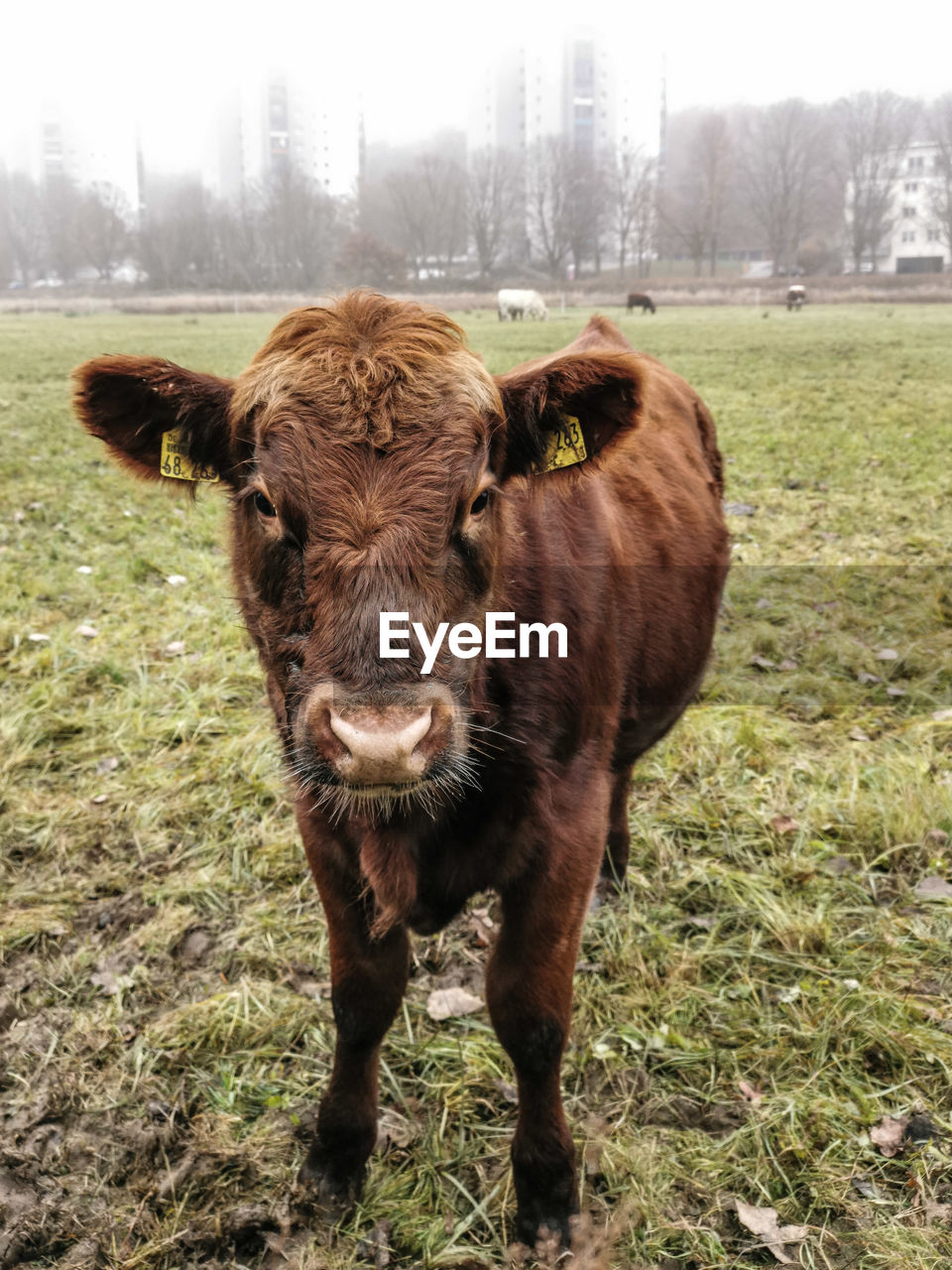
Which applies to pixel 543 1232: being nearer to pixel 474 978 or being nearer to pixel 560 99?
pixel 474 978

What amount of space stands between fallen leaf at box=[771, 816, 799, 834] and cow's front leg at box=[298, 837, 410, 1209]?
6.69ft

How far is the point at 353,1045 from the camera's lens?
7.97 ft

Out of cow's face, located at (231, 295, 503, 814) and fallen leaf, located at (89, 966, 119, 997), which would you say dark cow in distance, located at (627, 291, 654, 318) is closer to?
fallen leaf, located at (89, 966, 119, 997)

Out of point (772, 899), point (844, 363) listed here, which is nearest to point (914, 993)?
point (772, 899)

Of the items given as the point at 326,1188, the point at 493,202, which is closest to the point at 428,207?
the point at 493,202

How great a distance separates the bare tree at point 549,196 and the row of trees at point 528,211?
65 mm

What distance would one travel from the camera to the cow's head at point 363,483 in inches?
61.1

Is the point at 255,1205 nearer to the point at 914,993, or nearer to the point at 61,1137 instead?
the point at 61,1137

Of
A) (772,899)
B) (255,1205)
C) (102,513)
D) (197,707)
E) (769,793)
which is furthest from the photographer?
(102,513)

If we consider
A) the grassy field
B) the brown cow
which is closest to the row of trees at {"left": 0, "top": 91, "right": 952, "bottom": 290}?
the grassy field

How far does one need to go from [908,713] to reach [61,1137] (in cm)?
434

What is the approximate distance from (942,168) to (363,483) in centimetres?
1815

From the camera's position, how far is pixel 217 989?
307 cm

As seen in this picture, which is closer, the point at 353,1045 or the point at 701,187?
the point at 353,1045
